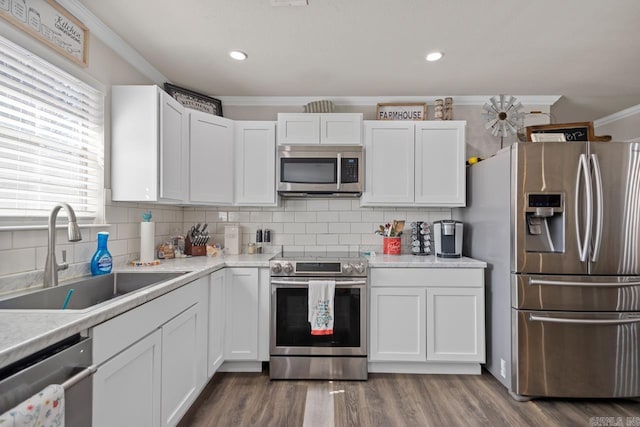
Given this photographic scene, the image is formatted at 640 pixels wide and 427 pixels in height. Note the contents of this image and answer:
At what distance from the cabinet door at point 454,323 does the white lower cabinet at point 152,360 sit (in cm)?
171

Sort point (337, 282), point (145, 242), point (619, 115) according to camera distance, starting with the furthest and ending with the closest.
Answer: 1. point (619, 115)
2. point (337, 282)
3. point (145, 242)

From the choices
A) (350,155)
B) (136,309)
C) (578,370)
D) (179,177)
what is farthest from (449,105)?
(136,309)

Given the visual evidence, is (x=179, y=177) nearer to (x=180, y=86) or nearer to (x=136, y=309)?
(x=180, y=86)

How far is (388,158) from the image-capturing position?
110 inches

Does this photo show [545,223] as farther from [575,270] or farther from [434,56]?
[434,56]

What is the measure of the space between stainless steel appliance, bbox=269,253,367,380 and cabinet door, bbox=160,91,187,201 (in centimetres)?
92

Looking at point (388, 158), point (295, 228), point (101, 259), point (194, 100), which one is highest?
point (194, 100)

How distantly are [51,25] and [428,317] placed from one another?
304 cm

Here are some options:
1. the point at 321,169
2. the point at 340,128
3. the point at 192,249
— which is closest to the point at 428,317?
the point at 321,169

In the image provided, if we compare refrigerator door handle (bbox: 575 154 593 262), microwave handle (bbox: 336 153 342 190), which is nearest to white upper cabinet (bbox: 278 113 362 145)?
microwave handle (bbox: 336 153 342 190)

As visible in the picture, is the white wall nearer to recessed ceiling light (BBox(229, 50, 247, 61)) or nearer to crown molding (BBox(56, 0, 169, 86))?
recessed ceiling light (BBox(229, 50, 247, 61))

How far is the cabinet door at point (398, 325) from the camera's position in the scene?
243 cm

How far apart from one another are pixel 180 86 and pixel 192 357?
236 centimetres

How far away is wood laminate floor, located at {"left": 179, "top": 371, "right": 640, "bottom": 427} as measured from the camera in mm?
1896
